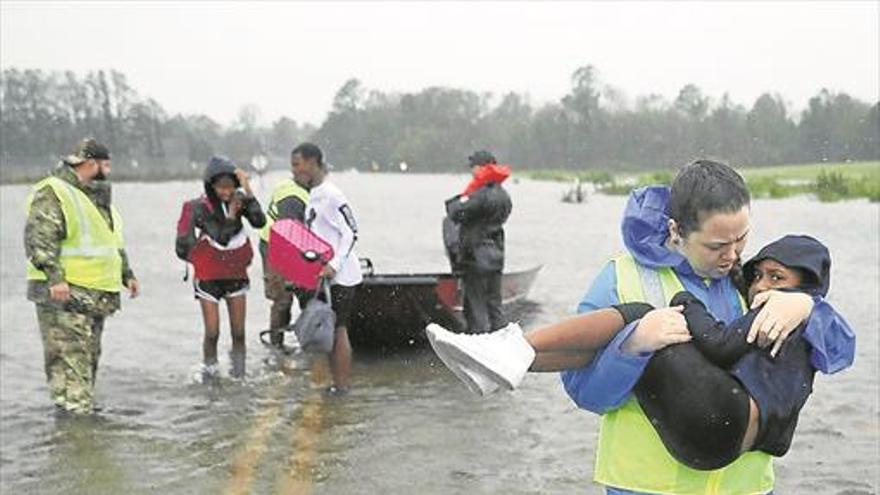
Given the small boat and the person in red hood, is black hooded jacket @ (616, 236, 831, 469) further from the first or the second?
the small boat

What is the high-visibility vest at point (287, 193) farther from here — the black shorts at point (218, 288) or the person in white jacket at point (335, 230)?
the black shorts at point (218, 288)

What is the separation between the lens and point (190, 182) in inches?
4717

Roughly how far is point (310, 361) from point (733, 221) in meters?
7.55

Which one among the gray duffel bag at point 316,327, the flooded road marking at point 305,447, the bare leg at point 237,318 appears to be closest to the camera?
the flooded road marking at point 305,447

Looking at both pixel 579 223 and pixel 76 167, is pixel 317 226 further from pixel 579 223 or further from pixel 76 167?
pixel 579 223

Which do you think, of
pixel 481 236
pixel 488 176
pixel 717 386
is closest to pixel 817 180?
pixel 481 236

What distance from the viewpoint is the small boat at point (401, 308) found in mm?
9516

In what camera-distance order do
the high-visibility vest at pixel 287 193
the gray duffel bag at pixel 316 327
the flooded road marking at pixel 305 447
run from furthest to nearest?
1. the high-visibility vest at pixel 287 193
2. the gray duffel bag at pixel 316 327
3. the flooded road marking at pixel 305 447

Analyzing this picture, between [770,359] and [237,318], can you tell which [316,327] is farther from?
[770,359]

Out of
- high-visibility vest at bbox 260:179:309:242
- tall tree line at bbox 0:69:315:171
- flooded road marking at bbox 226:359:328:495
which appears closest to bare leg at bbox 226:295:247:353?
flooded road marking at bbox 226:359:328:495

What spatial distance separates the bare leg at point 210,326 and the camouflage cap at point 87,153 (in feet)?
5.51

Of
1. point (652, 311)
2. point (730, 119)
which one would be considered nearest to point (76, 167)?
point (652, 311)

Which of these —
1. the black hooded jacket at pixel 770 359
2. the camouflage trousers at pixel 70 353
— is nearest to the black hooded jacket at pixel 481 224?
the camouflage trousers at pixel 70 353

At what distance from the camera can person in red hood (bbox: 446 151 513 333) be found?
9406 millimetres
